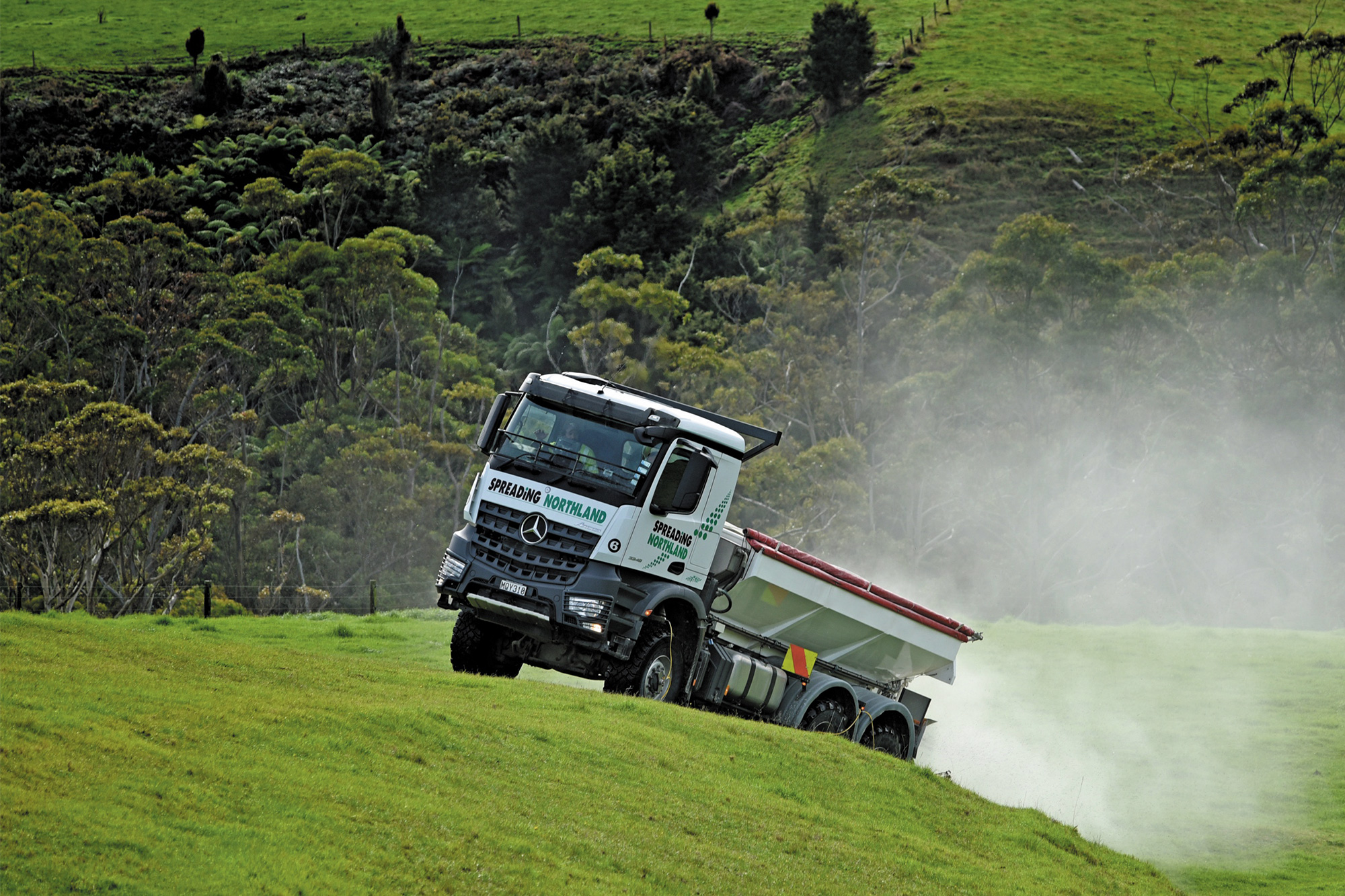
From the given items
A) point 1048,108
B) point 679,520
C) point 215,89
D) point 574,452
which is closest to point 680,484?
point 679,520

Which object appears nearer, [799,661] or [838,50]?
[799,661]

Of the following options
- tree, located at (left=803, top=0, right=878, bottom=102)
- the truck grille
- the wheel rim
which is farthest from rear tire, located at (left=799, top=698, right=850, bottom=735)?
tree, located at (left=803, top=0, right=878, bottom=102)

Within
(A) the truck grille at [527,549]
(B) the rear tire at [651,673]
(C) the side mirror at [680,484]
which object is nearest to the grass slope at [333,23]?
(C) the side mirror at [680,484]

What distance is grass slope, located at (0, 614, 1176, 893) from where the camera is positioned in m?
8.09

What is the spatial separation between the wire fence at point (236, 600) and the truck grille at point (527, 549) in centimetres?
2227

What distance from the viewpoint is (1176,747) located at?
22672mm

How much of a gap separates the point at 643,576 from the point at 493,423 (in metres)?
2.55

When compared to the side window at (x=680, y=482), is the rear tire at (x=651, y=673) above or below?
below

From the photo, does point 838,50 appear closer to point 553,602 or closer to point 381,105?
point 381,105

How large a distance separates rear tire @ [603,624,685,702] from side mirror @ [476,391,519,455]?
2877 mm

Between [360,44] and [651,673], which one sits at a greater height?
[360,44]

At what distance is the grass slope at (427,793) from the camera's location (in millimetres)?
8086

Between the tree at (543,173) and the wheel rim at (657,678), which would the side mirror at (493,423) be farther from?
the tree at (543,173)

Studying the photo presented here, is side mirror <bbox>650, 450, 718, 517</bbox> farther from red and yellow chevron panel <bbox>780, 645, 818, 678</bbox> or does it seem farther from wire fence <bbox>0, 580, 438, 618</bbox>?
wire fence <bbox>0, 580, 438, 618</bbox>
